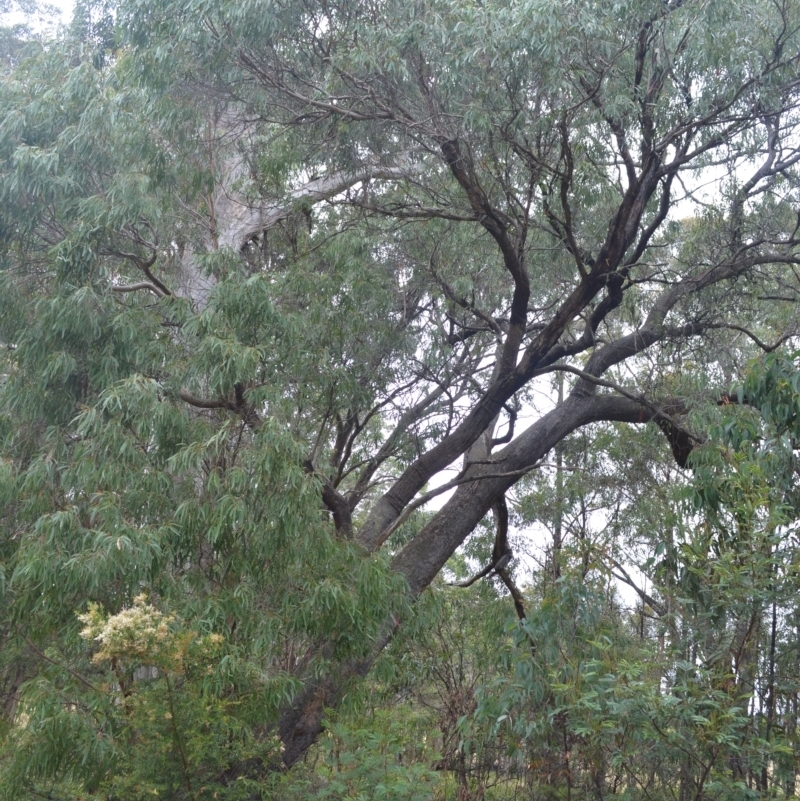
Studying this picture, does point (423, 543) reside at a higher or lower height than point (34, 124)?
lower

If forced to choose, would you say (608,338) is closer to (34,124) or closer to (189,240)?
(189,240)

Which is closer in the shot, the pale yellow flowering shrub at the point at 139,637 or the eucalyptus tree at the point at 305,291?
the pale yellow flowering shrub at the point at 139,637

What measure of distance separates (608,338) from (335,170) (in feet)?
10.8

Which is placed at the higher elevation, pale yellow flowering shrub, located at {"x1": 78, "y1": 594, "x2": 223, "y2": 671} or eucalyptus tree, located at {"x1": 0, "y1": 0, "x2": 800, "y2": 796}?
eucalyptus tree, located at {"x1": 0, "y1": 0, "x2": 800, "y2": 796}

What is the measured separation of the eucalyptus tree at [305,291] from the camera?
527cm

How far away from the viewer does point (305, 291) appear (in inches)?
289

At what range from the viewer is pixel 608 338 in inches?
373

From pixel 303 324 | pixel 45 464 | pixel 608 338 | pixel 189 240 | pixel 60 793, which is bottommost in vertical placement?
pixel 60 793

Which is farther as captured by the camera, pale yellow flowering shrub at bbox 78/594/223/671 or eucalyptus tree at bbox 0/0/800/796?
eucalyptus tree at bbox 0/0/800/796

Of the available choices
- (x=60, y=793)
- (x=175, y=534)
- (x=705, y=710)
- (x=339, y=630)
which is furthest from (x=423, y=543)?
(x=705, y=710)

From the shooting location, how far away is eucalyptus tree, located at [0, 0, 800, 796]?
5270mm

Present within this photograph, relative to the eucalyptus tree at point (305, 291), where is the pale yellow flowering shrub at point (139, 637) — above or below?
below

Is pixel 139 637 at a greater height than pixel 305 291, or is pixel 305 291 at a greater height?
pixel 305 291

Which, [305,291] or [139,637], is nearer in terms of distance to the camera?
[139,637]
